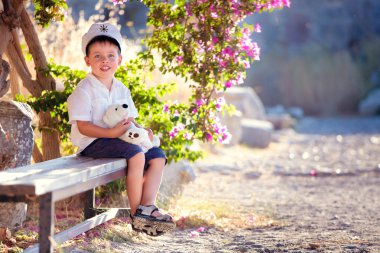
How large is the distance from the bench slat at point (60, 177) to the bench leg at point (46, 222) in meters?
0.06

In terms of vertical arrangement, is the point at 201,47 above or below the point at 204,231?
above

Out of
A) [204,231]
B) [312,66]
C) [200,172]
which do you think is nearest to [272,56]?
[312,66]

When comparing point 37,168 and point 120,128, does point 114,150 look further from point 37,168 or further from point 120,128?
point 37,168

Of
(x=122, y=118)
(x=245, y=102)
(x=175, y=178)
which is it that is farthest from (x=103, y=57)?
(x=245, y=102)

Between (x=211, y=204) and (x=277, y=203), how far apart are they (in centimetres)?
64

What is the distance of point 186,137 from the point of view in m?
4.93

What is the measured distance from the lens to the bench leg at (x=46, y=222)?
8.96 feet

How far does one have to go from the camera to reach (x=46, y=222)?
9.12 ft

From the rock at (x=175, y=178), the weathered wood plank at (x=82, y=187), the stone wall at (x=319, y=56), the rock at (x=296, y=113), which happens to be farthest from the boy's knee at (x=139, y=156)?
the stone wall at (x=319, y=56)

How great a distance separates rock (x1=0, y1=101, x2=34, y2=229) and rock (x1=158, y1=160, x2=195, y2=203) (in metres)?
1.87

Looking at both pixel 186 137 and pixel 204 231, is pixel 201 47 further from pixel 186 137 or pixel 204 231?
pixel 204 231

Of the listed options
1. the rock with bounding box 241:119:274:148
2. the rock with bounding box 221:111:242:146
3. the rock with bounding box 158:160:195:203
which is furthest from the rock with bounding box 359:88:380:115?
the rock with bounding box 158:160:195:203

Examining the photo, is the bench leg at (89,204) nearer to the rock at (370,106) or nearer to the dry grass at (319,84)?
the dry grass at (319,84)

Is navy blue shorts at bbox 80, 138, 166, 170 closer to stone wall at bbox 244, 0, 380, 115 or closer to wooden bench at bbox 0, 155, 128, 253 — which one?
wooden bench at bbox 0, 155, 128, 253
